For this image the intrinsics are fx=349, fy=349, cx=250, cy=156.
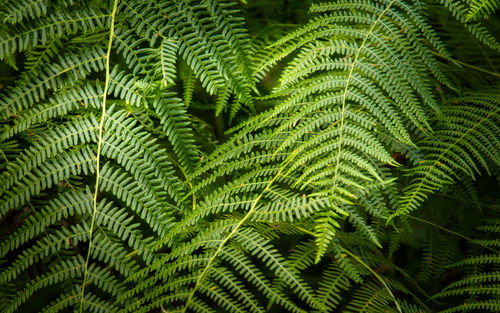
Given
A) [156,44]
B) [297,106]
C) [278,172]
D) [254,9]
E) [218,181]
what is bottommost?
[218,181]

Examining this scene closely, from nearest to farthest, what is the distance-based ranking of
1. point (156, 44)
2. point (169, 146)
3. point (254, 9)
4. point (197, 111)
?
point (156, 44) < point (169, 146) < point (197, 111) < point (254, 9)

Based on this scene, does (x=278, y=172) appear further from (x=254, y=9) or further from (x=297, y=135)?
(x=254, y=9)

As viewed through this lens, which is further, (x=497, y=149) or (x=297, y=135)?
(x=497, y=149)

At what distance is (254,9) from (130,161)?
5.26 feet

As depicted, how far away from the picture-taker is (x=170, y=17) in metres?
1.44

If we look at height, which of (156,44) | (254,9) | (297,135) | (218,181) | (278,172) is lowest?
(218,181)

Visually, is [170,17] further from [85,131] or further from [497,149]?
[497,149]

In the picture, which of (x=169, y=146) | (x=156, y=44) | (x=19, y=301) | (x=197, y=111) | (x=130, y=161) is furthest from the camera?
(x=197, y=111)

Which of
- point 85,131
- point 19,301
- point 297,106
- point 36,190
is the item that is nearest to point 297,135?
point 297,106

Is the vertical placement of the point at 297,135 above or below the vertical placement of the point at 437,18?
below

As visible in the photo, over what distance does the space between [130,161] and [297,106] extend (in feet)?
2.43

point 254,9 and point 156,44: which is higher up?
point 254,9

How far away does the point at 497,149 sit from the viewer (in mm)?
1438

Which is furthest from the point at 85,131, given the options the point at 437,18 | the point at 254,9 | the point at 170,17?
the point at 437,18
